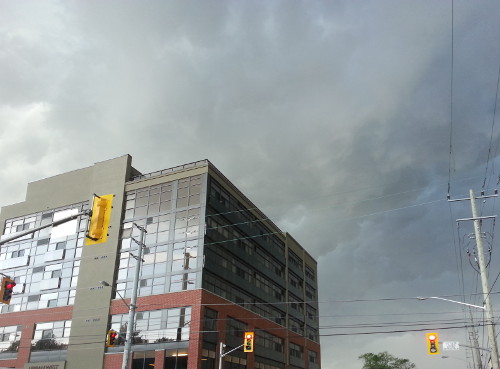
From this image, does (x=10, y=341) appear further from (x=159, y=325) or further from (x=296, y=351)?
(x=296, y=351)

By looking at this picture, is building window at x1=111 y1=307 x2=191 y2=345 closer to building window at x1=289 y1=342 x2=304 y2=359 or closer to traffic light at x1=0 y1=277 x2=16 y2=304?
building window at x1=289 y1=342 x2=304 y2=359

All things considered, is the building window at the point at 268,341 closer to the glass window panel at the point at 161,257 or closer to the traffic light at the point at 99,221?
the glass window panel at the point at 161,257

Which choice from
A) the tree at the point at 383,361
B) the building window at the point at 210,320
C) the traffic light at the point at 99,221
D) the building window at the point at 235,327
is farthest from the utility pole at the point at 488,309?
the tree at the point at 383,361

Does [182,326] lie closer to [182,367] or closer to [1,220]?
[182,367]

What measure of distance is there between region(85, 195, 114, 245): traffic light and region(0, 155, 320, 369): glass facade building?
35.8 meters

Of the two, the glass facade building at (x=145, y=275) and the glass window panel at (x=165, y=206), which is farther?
the glass window panel at (x=165, y=206)

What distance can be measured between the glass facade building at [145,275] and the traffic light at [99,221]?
117 ft

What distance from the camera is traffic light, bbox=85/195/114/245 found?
1302 centimetres

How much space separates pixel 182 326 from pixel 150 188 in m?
18.3

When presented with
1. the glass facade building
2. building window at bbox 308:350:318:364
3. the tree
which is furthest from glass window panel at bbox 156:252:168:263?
the tree

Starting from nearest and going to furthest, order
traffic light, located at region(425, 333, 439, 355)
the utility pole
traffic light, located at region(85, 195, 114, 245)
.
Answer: traffic light, located at region(85, 195, 114, 245) → the utility pole → traffic light, located at region(425, 333, 439, 355)

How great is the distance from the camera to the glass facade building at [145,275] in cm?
5397

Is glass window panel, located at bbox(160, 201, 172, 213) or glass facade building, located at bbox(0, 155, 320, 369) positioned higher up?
glass window panel, located at bbox(160, 201, 172, 213)

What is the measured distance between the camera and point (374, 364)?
141 m
